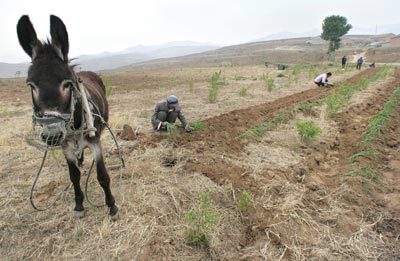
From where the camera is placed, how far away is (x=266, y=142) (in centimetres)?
506

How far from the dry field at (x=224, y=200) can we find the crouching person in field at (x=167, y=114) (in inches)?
9.2

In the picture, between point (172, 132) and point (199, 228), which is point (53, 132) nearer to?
point (199, 228)

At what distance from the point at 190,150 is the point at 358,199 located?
250 cm

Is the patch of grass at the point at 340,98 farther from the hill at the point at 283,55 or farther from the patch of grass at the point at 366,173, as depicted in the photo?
the hill at the point at 283,55

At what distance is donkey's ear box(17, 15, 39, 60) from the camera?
2.06 meters

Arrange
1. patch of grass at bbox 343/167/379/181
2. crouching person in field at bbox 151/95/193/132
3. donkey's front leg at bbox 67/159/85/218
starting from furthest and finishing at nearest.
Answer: crouching person in field at bbox 151/95/193/132 → patch of grass at bbox 343/167/379/181 → donkey's front leg at bbox 67/159/85/218

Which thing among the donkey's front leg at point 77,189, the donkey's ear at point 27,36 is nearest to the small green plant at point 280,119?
the donkey's front leg at point 77,189

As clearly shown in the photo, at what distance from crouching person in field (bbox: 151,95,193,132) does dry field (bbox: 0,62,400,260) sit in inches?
9.2

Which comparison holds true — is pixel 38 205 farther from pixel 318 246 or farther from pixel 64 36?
pixel 318 246

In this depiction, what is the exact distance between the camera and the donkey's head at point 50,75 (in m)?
2.02

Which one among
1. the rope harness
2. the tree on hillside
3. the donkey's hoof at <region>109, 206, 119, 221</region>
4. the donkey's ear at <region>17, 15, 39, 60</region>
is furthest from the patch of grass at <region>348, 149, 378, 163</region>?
the tree on hillside

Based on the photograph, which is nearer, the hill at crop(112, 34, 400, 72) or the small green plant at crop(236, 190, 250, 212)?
the small green plant at crop(236, 190, 250, 212)

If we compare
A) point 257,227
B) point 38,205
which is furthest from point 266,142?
point 38,205

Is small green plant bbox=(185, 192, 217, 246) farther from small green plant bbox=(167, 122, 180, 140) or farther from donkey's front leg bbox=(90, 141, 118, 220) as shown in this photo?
small green plant bbox=(167, 122, 180, 140)
